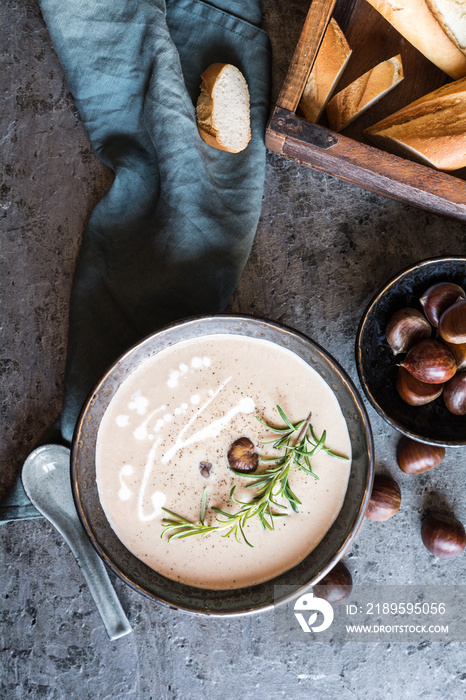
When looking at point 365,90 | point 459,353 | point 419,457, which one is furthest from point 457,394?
point 365,90

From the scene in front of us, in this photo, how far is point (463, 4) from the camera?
1.10m

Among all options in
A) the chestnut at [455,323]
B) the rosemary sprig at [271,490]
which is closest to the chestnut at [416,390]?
the chestnut at [455,323]

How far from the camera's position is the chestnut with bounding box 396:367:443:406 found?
1.10 meters

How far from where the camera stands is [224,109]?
1152 mm

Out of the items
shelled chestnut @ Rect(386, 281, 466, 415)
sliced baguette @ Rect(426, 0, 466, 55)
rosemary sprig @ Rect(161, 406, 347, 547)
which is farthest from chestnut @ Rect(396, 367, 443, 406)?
sliced baguette @ Rect(426, 0, 466, 55)

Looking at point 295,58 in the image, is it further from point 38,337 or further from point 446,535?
point 446,535

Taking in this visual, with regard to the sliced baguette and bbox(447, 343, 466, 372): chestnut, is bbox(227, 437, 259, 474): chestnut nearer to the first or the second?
bbox(447, 343, 466, 372): chestnut

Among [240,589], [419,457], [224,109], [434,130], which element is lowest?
[240,589]

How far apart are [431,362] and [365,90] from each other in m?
0.60

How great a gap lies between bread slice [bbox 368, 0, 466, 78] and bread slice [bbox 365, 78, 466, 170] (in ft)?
0.22

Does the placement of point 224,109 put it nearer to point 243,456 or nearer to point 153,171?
point 153,171

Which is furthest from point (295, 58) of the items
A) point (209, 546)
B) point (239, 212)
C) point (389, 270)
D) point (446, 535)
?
point (446, 535)

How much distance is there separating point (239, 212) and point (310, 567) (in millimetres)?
799

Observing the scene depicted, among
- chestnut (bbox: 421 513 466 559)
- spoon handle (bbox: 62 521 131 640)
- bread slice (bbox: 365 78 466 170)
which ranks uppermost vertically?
bread slice (bbox: 365 78 466 170)
